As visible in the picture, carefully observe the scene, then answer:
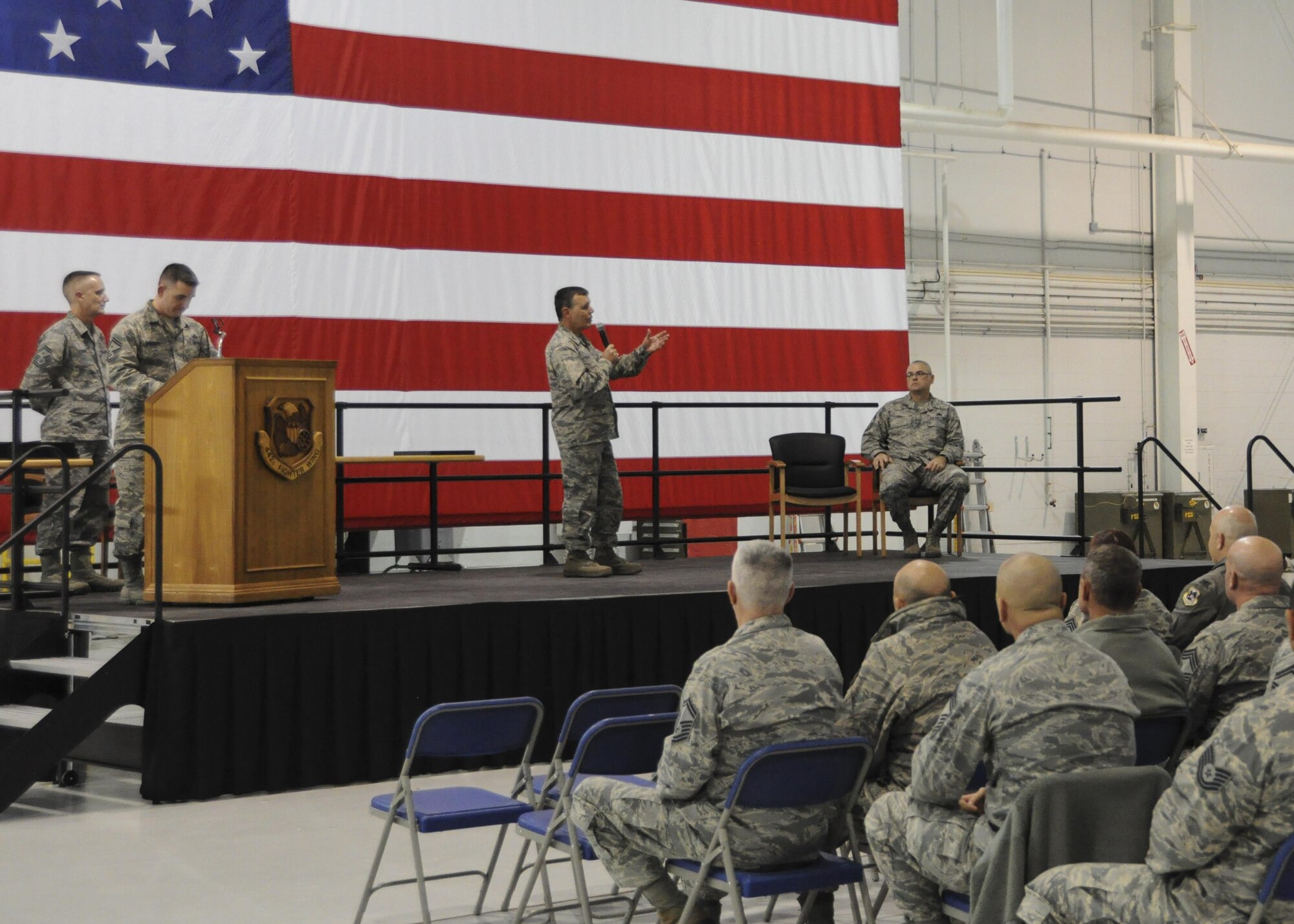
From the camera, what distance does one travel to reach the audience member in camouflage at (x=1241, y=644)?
3387mm

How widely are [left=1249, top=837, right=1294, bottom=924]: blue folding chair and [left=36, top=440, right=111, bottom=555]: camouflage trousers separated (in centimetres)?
Result: 484

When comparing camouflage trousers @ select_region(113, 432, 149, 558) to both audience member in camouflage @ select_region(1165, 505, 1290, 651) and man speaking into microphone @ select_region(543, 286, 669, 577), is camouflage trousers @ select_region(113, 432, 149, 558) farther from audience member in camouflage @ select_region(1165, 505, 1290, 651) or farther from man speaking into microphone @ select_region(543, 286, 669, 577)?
audience member in camouflage @ select_region(1165, 505, 1290, 651)

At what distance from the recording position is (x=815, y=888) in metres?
2.84

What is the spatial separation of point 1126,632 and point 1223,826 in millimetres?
1163

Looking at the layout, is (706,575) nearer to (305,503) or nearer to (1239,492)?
(305,503)

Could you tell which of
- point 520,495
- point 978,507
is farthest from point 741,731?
point 978,507

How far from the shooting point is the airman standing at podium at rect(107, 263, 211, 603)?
527cm

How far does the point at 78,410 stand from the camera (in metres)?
5.90

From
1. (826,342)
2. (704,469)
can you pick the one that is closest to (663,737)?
(704,469)

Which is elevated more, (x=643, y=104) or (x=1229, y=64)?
(x=1229, y=64)

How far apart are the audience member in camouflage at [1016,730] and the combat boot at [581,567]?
380 cm

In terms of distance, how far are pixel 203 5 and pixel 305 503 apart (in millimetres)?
3065

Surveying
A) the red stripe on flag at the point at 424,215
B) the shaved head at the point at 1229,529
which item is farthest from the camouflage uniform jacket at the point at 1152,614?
the red stripe on flag at the point at 424,215

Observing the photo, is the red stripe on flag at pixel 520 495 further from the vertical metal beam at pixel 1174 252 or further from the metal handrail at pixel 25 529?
the vertical metal beam at pixel 1174 252
